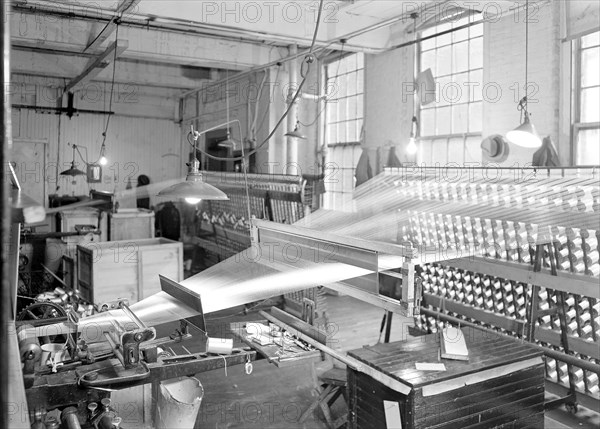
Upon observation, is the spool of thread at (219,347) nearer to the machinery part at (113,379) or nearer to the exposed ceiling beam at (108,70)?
the machinery part at (113,379)

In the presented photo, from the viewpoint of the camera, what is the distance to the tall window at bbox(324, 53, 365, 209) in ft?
27.8

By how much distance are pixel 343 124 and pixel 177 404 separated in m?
6.37

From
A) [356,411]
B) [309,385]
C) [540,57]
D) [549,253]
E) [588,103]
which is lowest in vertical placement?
[309,385]

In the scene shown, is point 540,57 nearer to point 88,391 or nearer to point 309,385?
point 309,385

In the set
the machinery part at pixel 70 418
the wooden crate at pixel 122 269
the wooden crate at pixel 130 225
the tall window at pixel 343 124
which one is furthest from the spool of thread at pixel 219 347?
the wooden crate at pixel 130 225

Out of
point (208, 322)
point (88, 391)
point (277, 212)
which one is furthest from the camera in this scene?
point (277, 212)

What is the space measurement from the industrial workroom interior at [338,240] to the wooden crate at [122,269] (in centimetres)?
3

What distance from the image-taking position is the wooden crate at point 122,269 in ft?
20.3

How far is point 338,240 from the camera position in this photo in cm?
261

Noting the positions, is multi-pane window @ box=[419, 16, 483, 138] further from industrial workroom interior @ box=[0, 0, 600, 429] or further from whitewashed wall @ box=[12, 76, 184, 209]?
whitewashed wall @ box=[12, 76, 184, 209]

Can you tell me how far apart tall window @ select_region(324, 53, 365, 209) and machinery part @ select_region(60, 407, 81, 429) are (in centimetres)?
604

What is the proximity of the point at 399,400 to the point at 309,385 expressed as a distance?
1.89 metres

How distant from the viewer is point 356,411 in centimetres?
353

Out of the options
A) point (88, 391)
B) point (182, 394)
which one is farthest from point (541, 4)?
point (88, 391)
